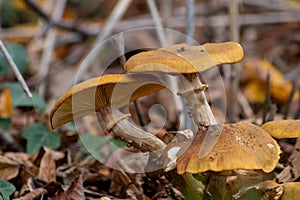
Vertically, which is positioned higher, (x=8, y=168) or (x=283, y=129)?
(x=283, y=129)

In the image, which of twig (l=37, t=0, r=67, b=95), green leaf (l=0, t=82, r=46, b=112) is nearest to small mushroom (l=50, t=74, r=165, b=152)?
green leaf (l=0, t=82, r=46, b=112)

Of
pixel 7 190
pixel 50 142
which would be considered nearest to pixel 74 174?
pixel 50 142

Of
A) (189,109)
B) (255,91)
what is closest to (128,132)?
(189,109)

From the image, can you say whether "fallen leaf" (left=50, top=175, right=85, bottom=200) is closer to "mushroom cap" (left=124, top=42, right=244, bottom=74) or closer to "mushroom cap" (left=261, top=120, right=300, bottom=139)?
"mushroom cap" (left=124, top=42, right=244, bottom=74)

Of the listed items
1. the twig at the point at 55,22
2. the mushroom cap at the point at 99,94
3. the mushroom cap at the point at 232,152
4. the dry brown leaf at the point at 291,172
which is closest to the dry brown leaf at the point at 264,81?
the twig at the point at 55,22

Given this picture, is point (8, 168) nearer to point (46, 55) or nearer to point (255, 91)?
point (46, 55)

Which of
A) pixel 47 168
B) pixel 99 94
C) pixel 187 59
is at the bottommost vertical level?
pixel 47 168
